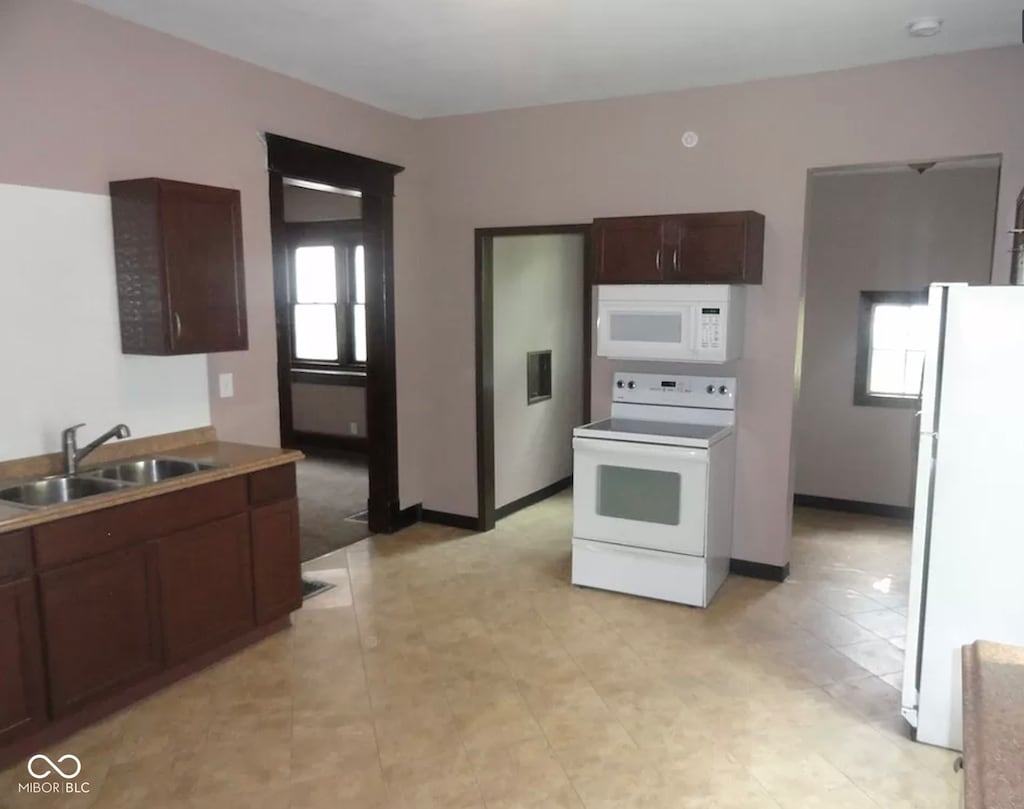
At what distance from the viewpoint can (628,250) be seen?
4.11 metres

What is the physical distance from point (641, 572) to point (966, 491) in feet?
5.96

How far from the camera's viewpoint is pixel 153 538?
116 inches

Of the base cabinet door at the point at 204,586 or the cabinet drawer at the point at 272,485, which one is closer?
the base cabinet door at the point at 204,586

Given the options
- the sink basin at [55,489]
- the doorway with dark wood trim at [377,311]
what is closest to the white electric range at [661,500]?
the doorway with dark wood trim at [377,311]

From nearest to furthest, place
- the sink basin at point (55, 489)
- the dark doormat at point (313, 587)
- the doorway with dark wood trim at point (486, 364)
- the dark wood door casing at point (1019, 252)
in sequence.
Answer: the dark wood door casing at point (1019, 252), the sink basin at point (55, 489), the dark doormat at point (313, 587), the doorway with dark wood trim at point (486, 364)

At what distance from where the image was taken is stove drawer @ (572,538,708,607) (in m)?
3.93

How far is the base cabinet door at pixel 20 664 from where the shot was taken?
248 centimetres

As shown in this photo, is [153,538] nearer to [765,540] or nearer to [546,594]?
[546,594]

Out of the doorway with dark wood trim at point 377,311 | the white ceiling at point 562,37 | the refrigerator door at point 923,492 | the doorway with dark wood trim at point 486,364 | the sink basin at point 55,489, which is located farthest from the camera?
the doorway with dark wood trim at point 486,364

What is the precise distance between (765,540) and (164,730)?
3.17 metres

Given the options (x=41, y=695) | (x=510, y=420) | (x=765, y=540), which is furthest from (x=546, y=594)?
(x=41, y=695)

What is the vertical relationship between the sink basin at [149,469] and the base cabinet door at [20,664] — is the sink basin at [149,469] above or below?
above

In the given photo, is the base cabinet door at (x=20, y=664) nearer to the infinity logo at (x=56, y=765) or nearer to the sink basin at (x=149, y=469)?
the infinity logo at (x=56, y=765)

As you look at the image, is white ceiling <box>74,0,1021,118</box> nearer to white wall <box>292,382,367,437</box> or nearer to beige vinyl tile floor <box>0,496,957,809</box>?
beige vinyl tile floor <box>0,496,957,809</box>
